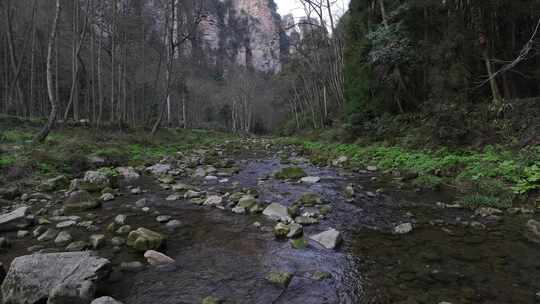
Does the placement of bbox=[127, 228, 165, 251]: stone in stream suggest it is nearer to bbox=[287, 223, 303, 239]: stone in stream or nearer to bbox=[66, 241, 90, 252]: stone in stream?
bbox=[66, 241, 90, 252]: stone in stream

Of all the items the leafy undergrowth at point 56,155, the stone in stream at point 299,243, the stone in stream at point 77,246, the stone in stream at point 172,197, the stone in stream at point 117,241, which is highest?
the leafy undergrowth at point 56,155

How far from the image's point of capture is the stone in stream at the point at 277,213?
4.71 metres

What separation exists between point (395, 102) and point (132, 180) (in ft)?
40.8

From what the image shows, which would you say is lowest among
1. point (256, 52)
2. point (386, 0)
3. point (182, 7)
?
point (386, 0)

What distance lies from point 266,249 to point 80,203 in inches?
163

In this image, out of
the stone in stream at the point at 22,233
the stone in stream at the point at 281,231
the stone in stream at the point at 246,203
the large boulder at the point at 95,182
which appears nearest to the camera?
→ the stone in stream at the point at 22,233

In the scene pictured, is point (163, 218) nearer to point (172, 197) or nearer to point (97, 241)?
point (97, 241)

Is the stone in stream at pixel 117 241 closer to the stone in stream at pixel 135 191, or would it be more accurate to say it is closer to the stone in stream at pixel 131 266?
the stone in stream at pixel 131 266

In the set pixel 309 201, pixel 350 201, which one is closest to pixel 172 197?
pixel 309 201

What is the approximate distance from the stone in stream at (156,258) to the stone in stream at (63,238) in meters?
1.42

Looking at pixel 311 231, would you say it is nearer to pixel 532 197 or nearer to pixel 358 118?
pixel 532 197

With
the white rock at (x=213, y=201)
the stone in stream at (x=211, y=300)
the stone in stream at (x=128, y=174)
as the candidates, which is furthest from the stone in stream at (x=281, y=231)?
the stone in stream at (x=128, y=174)

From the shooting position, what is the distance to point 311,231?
13.6 feet

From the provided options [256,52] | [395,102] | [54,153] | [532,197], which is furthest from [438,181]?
[256,52]
